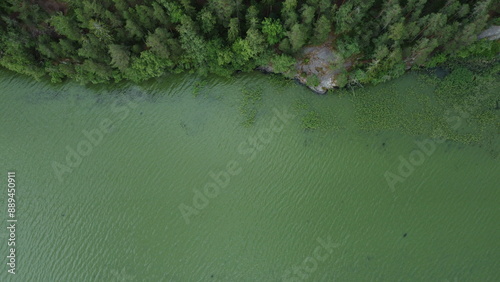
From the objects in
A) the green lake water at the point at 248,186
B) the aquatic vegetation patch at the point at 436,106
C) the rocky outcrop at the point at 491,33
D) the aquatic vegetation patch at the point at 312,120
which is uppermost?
the rocky outcrop at the point at 491,33

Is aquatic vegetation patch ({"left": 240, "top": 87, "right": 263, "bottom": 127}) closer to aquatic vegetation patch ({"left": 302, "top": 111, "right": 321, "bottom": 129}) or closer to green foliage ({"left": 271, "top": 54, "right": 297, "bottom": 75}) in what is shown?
green foliage ({"left": 271, "top": 54, "right": 297, "bottom": 75})

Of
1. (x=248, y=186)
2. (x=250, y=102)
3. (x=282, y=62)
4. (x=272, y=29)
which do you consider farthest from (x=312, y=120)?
(x=272, y=29)

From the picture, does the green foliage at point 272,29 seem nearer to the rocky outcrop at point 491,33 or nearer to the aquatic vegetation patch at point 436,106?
the aquatic vegetation patch at point 436,106

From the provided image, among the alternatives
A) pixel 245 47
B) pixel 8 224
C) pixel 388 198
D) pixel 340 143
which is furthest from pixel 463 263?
pixel 8 224

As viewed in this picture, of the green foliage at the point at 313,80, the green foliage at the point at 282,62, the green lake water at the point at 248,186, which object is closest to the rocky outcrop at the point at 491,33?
the green lake water at the point at 248,186

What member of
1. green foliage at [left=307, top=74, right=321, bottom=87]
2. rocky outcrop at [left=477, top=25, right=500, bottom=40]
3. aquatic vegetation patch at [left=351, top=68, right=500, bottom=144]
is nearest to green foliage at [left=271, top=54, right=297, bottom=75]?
green foliage at [left=307, top=74, right=321, bottom=87]
